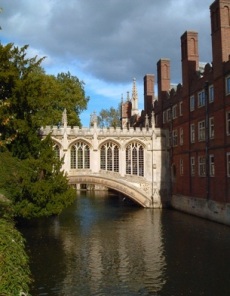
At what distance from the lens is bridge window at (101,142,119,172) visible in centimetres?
3291

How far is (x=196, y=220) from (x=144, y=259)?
36.0 ft

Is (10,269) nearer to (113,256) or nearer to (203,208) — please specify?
(113,256)

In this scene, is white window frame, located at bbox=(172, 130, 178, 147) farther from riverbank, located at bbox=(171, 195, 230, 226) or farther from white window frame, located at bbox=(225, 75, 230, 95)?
white window frame, located at bbox=(225, 75, 230, 95)

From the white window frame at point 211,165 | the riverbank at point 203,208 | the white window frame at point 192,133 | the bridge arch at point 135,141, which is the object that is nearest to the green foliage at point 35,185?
the riverbank at point 203,208

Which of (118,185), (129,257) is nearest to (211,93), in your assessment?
(118,185)

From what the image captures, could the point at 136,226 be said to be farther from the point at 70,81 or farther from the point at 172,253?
the point at 70,81

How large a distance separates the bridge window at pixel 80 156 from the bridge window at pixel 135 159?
3.70 meters

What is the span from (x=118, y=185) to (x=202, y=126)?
9093 mm

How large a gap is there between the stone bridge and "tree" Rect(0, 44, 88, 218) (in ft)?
31.2

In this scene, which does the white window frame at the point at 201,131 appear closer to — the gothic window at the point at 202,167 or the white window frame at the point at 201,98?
the white window frame at the point at 201,98

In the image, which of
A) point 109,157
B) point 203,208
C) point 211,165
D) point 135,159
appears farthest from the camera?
point 135,159

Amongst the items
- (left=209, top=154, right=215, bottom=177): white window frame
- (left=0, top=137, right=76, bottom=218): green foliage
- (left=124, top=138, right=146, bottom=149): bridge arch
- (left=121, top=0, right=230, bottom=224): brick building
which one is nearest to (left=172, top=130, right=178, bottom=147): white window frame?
(left=121, top=0, right=230, bottom=224): brick building

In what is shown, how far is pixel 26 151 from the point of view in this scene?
21.2 m

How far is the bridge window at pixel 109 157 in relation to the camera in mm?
32906
